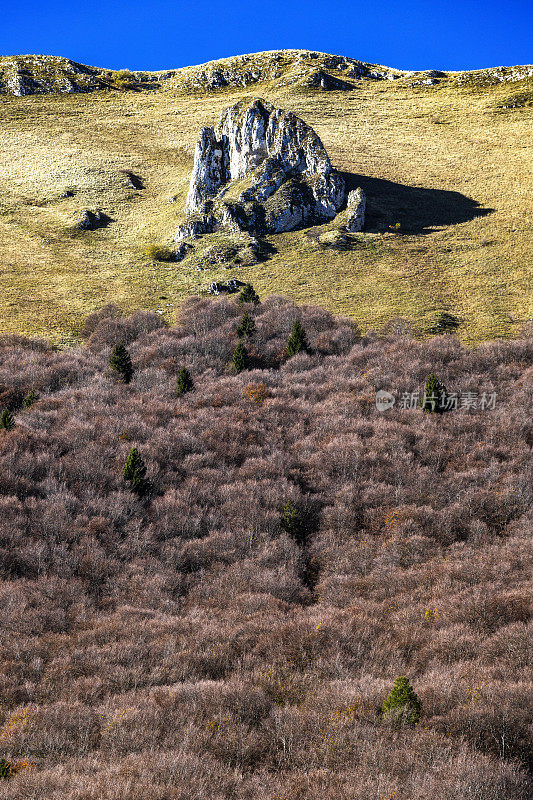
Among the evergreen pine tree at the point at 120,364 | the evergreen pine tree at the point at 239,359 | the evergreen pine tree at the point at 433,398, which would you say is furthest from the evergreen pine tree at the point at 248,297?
the evergreen pine tree at the point at 433,398

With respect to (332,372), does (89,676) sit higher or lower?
lower

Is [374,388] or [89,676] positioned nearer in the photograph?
[89,676]

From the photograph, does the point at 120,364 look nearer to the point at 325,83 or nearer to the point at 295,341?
the point at 295,341

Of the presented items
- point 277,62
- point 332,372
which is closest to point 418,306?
point 332,372

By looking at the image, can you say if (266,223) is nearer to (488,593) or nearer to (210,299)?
(210,299)

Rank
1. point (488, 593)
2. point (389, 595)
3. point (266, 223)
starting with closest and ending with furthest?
point (488, 593) < point (389, 595) < point (266, 223)

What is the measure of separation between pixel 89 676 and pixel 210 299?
37834 millimetres

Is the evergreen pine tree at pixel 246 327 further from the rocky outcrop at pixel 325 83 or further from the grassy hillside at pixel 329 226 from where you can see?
the rocky outcrop at pixel 325 83

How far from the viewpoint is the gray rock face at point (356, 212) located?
56906 millimetres

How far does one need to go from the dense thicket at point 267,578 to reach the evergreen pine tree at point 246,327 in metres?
2.75

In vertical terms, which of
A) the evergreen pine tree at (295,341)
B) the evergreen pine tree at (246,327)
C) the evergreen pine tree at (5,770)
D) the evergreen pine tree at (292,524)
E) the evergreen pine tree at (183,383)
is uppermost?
the evergreen pine tree at (246,327)

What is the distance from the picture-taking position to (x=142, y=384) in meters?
33.3

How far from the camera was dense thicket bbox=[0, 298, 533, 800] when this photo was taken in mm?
8484

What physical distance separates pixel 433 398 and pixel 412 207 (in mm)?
43498
